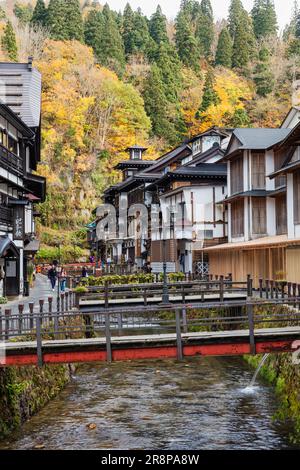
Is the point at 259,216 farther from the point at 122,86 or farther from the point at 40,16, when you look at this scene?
the point at 40,16

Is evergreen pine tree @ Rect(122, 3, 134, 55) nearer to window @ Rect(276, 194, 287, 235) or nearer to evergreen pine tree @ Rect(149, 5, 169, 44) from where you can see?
evergreen pine tree @ Rect(149, 5, 169, 44)

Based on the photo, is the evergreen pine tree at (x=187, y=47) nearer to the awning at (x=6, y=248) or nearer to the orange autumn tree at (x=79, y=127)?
the orange autumn tree at (x=79, y=127)

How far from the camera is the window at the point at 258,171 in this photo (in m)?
Result: 42.1

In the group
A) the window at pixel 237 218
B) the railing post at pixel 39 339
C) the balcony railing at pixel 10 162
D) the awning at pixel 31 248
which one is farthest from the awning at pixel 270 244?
the railing post at pixel 39 339

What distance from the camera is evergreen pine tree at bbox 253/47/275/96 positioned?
96562mm

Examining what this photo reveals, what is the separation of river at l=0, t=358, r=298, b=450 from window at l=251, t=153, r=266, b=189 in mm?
19236

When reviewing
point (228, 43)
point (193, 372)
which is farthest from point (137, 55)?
point (193, 372)

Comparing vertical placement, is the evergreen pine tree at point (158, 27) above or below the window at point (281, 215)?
above

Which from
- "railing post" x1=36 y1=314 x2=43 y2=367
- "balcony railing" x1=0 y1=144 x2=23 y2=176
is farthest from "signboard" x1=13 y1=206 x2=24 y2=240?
"railing post" x1=36 y1=314 x2=43 y2=367

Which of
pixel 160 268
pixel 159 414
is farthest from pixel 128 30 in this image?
pixel 159 414

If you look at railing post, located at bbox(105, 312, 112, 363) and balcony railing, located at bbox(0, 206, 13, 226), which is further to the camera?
balcony railing, located at bbox(0, 206, 13, 226)

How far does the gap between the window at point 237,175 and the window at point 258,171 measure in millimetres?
1227

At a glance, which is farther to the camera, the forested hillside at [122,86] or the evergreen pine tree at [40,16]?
the evergreen pine tree at [40,16]

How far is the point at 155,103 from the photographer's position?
9462 centimetres
